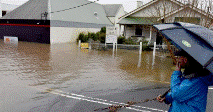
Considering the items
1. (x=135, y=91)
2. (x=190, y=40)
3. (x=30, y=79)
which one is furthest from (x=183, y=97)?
(x=30, y=79)

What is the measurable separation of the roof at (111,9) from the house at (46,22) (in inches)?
432

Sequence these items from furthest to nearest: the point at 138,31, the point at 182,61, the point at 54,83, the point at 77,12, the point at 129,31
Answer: the point at 77,12
the point at 129,31
the point at 138,31
the point at 54,83
the point at 182,61

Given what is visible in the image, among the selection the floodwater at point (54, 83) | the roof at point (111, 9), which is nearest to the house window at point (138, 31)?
the floodwater at point (54, 83)

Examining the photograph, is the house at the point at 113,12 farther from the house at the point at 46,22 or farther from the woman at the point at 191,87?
the woman at the point at 191,87

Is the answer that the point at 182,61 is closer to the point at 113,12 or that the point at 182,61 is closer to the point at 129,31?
the point at 129,31

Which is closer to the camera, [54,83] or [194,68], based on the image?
[194,68]

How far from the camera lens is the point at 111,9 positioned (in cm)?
4525

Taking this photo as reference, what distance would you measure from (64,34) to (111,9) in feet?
62.8

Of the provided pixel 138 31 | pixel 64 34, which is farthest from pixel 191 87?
pixel 64 34

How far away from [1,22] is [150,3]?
22.5m

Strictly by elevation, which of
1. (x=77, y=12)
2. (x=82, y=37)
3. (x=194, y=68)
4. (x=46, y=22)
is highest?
(x=77, y=12)

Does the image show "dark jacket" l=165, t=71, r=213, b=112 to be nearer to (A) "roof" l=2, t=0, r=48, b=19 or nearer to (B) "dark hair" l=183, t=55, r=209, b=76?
(B) "dark hair" l=183, t=55, r=209, b=76

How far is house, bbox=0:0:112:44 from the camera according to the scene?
26.4 m

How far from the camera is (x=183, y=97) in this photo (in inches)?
91.7
